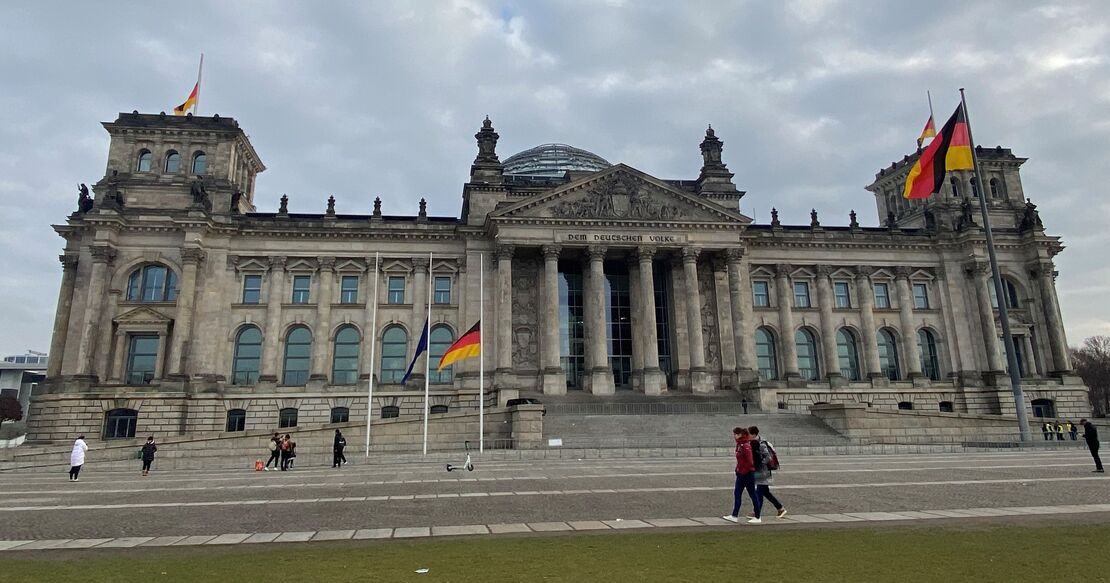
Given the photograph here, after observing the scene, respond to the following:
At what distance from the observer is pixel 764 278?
191 feet

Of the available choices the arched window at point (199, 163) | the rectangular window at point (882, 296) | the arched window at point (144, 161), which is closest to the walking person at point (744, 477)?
the rectangular window at point (882, 296)

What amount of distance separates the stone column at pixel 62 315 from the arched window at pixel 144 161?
8798 millimetres

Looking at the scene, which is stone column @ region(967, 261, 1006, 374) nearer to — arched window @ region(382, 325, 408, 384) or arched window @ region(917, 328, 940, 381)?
arched window @ region(917, 328, 940, 381)

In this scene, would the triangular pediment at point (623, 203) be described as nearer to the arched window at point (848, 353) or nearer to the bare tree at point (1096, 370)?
the arched window at point (848, 353)

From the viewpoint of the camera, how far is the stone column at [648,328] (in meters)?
49.2

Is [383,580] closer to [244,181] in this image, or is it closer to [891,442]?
[891,442]

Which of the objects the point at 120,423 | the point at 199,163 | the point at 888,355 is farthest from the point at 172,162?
the point at 888,355

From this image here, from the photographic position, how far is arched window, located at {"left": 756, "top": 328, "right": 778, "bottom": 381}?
56.2 m

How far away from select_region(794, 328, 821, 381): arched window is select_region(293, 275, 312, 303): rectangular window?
41892 millimetres

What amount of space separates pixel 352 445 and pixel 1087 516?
33162 millimetres

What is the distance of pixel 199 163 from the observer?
5488 centimetres

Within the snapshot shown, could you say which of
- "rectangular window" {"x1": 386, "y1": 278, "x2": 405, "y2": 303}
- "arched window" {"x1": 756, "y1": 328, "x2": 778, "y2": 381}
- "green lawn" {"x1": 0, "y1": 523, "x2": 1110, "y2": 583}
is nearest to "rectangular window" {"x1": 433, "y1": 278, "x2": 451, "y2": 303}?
"rectangular window" {"x1": 386, "y1": 278, "x2": 405, "y2": 303}

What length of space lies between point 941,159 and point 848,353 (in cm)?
2815

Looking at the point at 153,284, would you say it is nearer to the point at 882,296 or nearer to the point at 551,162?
the point at 551,162
